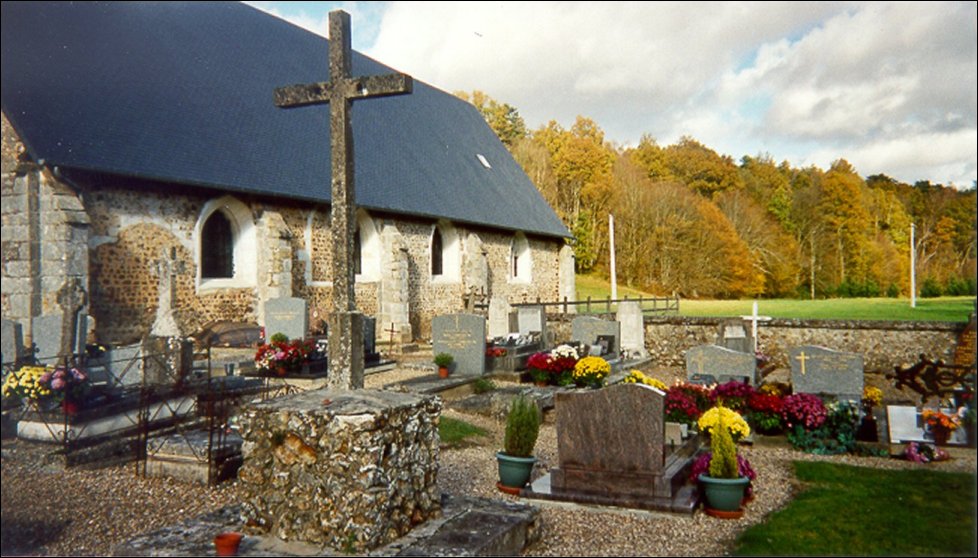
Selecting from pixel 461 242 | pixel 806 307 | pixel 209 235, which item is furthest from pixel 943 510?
pixel 806 307

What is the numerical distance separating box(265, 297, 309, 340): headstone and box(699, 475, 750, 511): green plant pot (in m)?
10.1

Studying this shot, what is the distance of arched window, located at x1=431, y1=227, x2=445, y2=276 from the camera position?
23.5 m

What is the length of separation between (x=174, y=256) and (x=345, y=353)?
11514 mm

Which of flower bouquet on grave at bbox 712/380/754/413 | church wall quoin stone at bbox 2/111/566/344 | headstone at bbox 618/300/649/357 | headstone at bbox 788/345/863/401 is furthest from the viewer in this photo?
headstone at bbox 618/300/649/357

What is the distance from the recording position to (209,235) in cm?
1612

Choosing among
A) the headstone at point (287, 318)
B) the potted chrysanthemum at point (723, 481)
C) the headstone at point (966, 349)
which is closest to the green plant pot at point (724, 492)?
the potted chrysanthemum at point (723, 481)

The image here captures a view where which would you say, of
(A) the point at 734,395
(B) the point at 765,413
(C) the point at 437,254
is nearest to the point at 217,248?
(C) the point at 437,254

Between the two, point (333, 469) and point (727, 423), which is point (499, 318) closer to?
point (727, 423)

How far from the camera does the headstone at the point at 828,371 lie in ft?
37.4

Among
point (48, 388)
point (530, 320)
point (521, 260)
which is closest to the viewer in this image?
point (48, 388)

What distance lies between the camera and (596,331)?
643 inches

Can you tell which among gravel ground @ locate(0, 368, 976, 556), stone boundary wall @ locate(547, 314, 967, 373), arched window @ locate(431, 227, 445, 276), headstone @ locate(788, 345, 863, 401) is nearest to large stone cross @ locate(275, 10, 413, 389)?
→ gravel ground @ locate(0, 368, 976, 556)

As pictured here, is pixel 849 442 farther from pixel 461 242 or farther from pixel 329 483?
pixel 461 242

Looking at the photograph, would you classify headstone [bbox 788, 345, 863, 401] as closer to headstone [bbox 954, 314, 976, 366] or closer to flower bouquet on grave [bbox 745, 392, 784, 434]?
flower bouquet on grave [bbox 745, 392, 784, 434]
